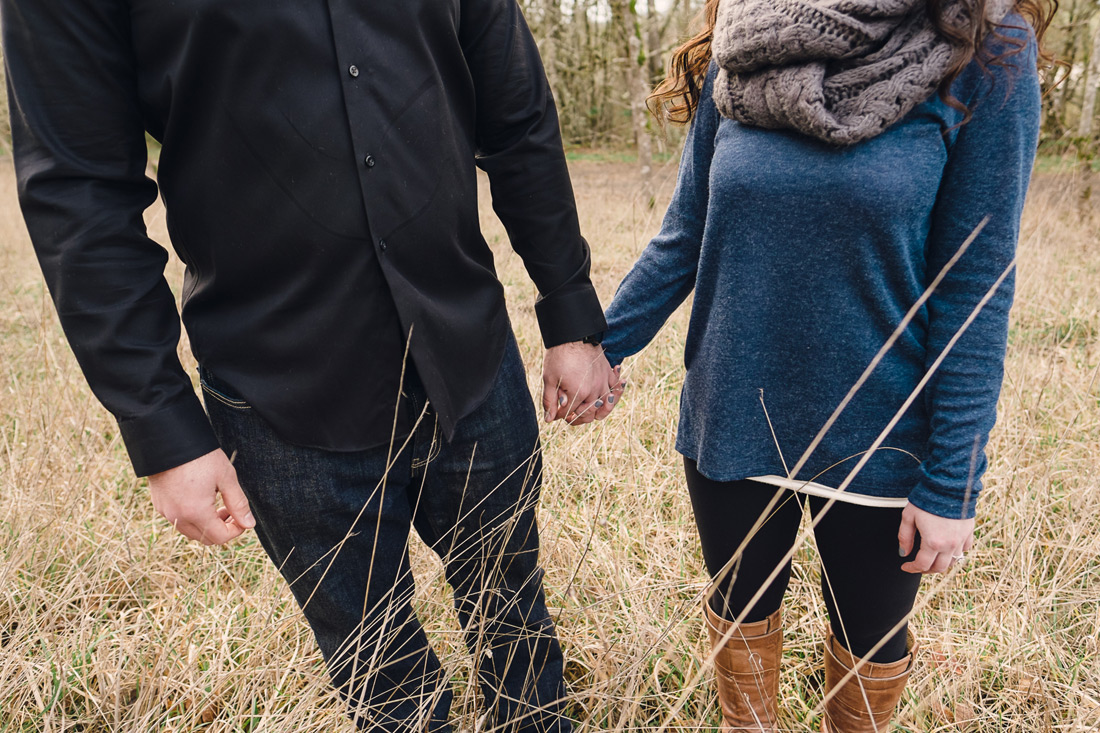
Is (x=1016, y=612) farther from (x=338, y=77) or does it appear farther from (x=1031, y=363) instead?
(x=338, y=77)

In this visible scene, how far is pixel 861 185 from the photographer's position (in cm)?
97

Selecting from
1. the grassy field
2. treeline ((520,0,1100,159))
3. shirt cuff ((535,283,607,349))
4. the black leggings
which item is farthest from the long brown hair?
treeline ((520,0,1100,159))

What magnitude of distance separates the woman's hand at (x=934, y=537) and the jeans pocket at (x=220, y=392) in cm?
114

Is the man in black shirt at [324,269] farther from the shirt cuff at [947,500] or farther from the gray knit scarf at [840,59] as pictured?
the shirt cuff at [947,500]

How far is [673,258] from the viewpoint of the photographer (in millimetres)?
1298

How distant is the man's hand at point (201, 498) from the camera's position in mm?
995

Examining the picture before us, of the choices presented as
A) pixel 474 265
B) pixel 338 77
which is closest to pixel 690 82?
pixel 474 265

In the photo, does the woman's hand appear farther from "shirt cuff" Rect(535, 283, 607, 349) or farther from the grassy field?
"shirt cuff" Rect(535, 283, 607, 349)

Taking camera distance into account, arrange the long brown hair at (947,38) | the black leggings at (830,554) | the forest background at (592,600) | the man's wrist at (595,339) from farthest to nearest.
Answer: the forest background at (592,600) < the man's wrist at (595,339) < the black leggings at (830,554) < the long brown hair at (947,38)

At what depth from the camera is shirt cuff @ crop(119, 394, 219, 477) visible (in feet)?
3.16

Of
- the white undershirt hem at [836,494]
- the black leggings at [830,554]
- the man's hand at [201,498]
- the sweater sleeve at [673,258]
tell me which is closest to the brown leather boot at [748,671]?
the black leggings at [830,554]

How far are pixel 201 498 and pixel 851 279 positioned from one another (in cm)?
112

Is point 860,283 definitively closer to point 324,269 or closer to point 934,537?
point 934,537

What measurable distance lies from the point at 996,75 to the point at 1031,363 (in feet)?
9.45
